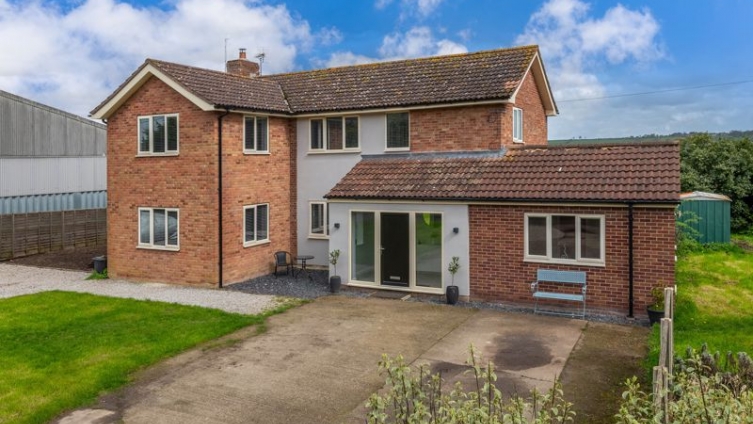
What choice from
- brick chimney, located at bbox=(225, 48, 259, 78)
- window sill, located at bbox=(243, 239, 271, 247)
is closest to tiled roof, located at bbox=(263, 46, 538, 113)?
brick chimney, located at bbox=(225, 48, 259, 78)

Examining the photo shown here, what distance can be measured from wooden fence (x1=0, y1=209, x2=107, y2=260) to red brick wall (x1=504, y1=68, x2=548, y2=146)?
768 inches

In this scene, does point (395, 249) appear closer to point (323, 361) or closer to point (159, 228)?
point (323, 361)

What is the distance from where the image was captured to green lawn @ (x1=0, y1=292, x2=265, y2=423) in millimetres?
8961

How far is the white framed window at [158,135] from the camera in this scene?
1794 centimetres

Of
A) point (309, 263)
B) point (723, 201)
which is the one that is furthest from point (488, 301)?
point (723, 201)

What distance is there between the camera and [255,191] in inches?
742

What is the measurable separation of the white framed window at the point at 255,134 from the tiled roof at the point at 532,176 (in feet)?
11.3

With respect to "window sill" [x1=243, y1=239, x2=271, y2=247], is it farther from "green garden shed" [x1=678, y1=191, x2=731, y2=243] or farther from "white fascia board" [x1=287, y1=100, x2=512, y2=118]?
"green garden shed" [x1=678, y1=191, x2=731, y2=243]

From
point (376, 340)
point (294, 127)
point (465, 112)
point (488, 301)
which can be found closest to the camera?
point (376, 340)

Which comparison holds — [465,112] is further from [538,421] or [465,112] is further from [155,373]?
[538,421]

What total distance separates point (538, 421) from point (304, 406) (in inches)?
192

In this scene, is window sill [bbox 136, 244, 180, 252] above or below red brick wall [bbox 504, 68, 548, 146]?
below

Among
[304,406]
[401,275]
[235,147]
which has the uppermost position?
[235,147]

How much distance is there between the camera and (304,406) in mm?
8500
